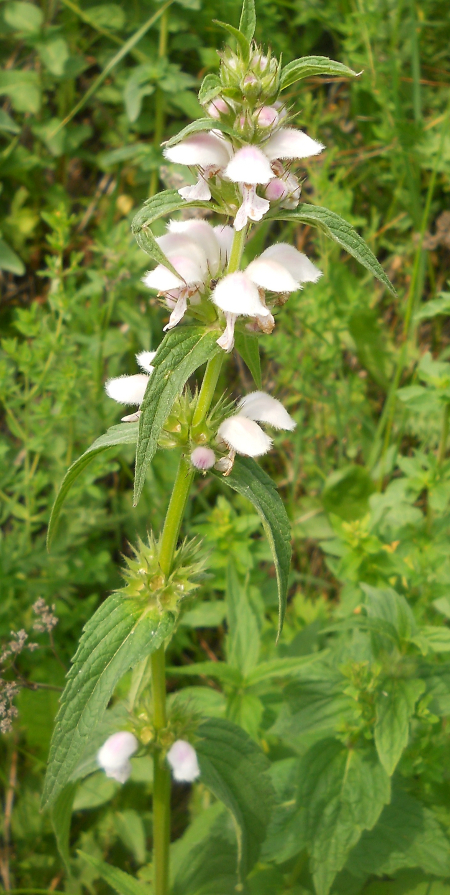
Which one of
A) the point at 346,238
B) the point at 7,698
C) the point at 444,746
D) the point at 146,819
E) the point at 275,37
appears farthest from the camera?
the point at 275,37

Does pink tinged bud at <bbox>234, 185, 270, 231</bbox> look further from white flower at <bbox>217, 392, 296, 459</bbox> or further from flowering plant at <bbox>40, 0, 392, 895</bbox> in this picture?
white flower at <bbox>217, 392, 296, 459</bbox>

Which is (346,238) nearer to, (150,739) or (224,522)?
(150,739)

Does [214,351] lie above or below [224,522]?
below

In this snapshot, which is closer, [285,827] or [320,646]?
[285,827]

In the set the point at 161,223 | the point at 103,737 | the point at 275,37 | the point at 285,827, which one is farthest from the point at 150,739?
the point at 275,37

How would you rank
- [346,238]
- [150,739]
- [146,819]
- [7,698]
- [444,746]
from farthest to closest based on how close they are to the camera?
[146,819]
[444,746]
[7,698]
[150,739]
[346,238]

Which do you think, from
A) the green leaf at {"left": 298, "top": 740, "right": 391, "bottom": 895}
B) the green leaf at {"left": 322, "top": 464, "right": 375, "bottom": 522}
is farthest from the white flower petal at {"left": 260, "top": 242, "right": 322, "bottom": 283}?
the green leaf at {"left": 322, "top": 464, "right": 375, "bottom": 522}
